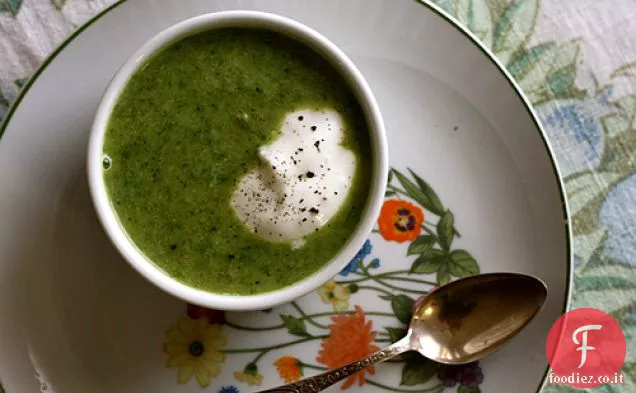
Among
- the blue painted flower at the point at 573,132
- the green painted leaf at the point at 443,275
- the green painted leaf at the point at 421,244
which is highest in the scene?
the blue painted flower at the point at 573,132

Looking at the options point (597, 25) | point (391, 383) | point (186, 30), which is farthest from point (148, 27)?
point (597, 25)

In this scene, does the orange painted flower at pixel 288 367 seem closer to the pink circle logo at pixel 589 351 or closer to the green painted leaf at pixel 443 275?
the green painted leaf at pixel 443 275

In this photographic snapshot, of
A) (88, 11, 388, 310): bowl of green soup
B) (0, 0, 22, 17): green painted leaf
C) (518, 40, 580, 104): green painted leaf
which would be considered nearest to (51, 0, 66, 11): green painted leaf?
(0, 0, 22, 17): green painted leaf

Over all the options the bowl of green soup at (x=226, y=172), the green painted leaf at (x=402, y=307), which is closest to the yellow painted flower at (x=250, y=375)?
the bowl of green soup at (x=226, y=172)

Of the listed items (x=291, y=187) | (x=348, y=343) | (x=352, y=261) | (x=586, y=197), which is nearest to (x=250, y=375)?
(x=348, y=343)

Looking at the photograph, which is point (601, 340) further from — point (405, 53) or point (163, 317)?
point (163, 317)

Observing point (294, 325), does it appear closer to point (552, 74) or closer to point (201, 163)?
point (201, 163)
